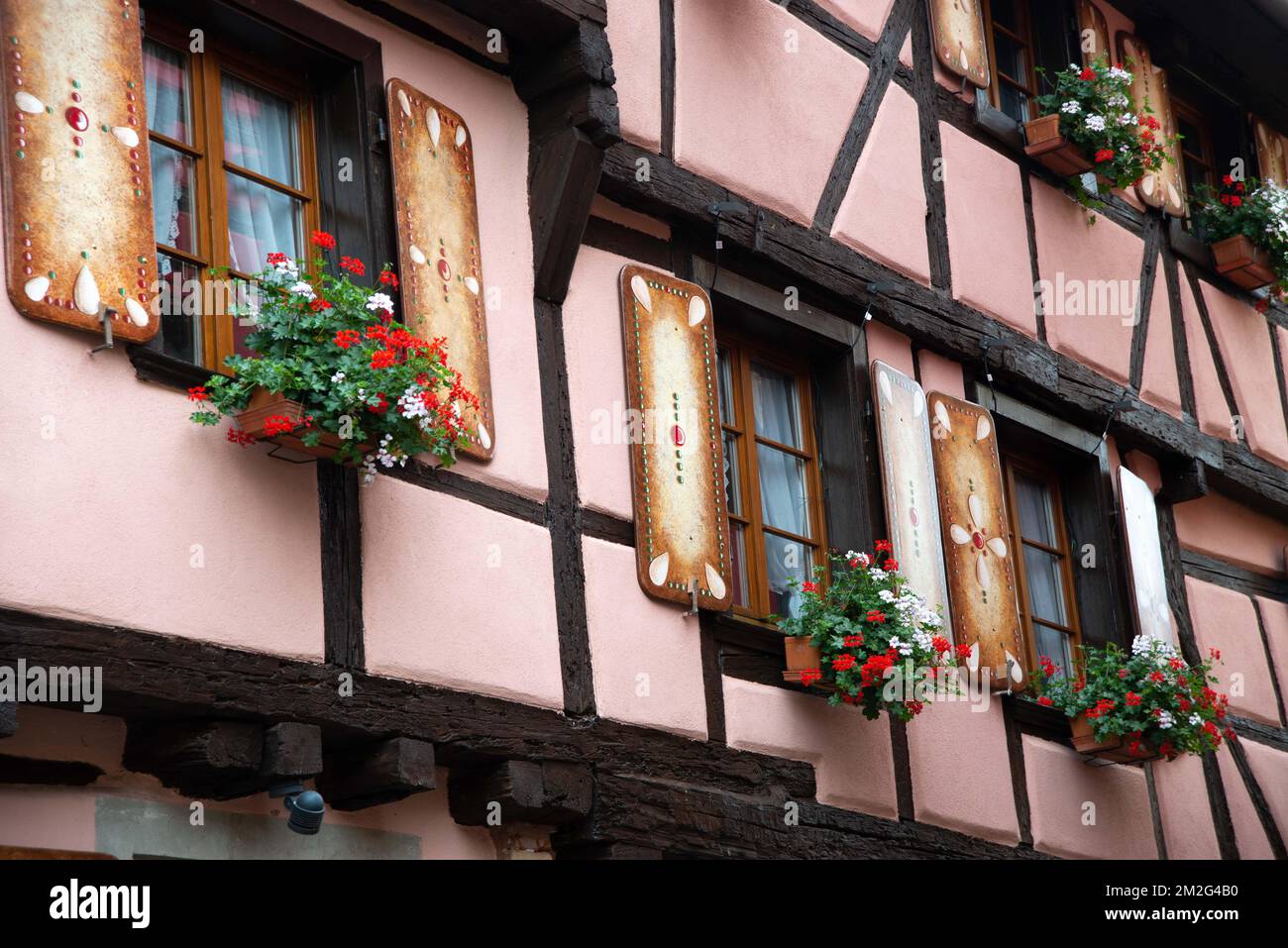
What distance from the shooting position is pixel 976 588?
718cm

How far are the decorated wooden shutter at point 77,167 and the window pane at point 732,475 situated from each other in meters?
2.45

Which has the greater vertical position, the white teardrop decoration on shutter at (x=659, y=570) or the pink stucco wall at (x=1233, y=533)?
the pink stucco wall at (x=1233, y=533)

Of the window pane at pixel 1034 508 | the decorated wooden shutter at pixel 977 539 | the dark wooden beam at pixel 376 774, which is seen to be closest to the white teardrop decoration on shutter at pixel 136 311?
the dark wooden beam at pixel 376 774

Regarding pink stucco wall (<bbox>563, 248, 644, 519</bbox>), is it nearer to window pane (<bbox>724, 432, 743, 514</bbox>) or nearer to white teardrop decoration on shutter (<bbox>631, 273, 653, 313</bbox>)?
white teardrop decoration on shutter (<bbox>631, 273, 653, 313</bbox>)

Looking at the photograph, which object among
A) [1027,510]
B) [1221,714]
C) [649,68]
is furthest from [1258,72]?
[649,68]

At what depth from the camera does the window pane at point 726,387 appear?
668 cm

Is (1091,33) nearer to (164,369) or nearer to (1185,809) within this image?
(1185,809)

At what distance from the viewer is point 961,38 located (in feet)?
26.5

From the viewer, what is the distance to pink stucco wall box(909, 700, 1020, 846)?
22.0 feet

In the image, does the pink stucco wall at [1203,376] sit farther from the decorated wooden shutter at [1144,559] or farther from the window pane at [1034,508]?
the window pane at [1034,508]

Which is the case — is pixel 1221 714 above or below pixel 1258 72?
below

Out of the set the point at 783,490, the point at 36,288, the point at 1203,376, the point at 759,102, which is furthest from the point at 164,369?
the point at 1203,376
